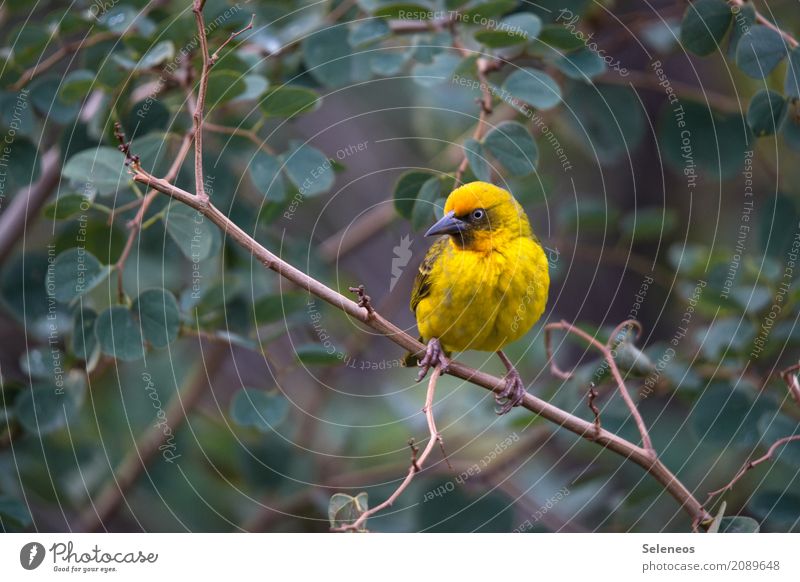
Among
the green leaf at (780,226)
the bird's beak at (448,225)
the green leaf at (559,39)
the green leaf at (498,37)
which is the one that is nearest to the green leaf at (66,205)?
the bird's beak at (448,225)

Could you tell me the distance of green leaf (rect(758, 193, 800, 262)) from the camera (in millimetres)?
3436

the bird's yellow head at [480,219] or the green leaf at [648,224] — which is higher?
the bird's yellow head at [480,219]

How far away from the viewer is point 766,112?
2680mm

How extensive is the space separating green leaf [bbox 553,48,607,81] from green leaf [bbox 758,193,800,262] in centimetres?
97

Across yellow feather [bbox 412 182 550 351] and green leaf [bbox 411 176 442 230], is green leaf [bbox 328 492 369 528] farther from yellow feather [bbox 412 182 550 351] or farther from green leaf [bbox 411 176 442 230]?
green leaf [bbox 411 176 442 230]

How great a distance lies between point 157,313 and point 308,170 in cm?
64

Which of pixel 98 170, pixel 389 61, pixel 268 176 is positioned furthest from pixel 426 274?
pixel 98 170

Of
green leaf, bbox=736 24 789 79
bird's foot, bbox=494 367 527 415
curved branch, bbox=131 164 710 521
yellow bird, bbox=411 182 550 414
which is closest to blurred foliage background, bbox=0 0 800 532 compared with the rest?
green leaf, bbox=736 24 789 79

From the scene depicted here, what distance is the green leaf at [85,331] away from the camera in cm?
275

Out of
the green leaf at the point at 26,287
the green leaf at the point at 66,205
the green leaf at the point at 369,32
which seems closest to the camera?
the green leaf at the point at 66,205

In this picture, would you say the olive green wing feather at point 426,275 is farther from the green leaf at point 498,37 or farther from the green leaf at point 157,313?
the green leaf at point 157,313

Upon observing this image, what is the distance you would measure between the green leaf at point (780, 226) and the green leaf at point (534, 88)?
1.16 m

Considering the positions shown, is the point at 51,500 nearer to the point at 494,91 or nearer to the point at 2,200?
the point at 2,200
